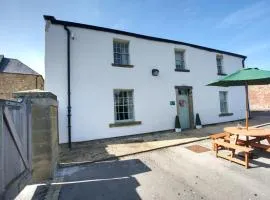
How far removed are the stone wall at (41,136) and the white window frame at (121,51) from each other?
6.21 metres

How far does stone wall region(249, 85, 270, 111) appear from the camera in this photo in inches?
883

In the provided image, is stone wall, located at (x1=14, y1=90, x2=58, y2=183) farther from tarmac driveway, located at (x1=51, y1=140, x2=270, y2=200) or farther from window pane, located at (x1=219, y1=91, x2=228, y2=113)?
window pane, located at (x1=219, y1=91, x2=228, y2=113)

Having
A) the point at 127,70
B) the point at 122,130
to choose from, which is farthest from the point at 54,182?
the point at 127,70

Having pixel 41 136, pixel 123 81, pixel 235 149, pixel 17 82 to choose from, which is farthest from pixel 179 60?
pixel 17 82

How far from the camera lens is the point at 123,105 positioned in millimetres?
10398

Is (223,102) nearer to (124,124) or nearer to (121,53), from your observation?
(124,124)

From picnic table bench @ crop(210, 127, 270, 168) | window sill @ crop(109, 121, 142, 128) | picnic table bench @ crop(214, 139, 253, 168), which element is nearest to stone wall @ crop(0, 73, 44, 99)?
window sill @ crop(109, 121, 142, 128)

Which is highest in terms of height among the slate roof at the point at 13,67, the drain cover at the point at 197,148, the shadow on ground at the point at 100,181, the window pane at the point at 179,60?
the slate roof at the point at 13,67

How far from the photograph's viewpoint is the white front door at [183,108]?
477 inches

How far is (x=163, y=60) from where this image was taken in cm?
1173

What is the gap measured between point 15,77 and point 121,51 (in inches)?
663

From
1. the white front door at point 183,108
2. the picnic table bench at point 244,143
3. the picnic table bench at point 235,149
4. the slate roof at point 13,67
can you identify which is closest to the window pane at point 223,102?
Result: the white front door at point 183,108

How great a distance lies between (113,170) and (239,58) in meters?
14.6

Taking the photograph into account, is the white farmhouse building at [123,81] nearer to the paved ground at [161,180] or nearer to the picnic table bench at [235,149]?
the paved ground at [161,180]
